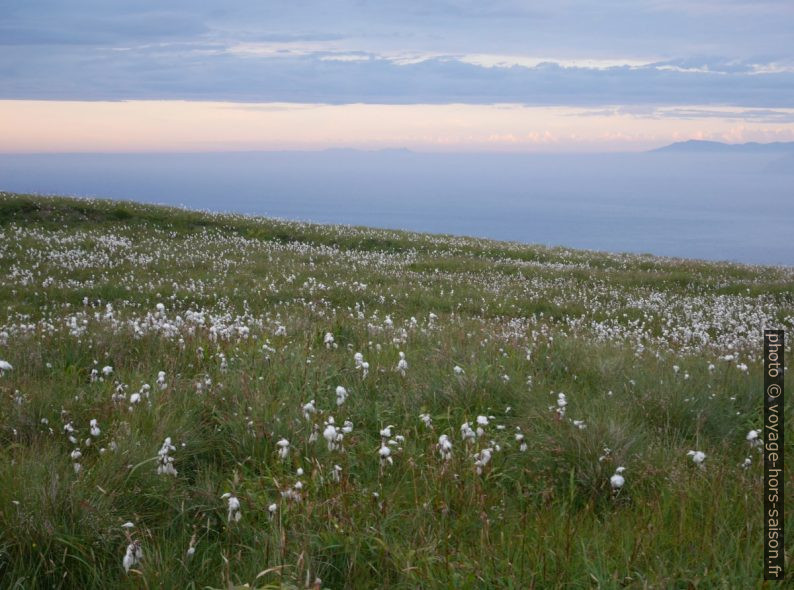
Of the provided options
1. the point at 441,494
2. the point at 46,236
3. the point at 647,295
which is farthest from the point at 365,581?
the point at 46,236

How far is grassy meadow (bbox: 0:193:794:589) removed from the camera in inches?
144

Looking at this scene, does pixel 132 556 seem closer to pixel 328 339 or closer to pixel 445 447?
pixel 445 447

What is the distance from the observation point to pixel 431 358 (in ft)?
24.4

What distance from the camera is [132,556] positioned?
11.3 ft

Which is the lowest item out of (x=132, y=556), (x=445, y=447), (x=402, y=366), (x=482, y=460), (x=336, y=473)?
(x=132, y=556)

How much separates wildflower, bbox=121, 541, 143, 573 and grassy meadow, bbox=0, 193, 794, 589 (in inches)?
0.7

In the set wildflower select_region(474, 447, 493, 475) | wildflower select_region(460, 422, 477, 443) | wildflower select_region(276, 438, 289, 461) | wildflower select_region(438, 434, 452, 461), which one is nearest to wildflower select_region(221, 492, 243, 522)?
wildflower select_region(276, 438, 289, 461)

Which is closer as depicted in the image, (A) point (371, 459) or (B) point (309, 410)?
(A) point (371, 459)

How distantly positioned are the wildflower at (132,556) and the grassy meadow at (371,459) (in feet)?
0.06

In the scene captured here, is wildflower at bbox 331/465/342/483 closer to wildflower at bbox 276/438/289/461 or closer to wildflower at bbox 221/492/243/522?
wildflower at bbox 276/438/289/461

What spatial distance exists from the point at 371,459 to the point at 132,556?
6.57ft

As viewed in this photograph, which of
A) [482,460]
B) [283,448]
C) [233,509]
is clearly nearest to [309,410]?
[283,448]

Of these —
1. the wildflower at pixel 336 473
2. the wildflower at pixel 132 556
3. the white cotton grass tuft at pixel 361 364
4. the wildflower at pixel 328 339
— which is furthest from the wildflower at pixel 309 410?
the wildflower at pixel 328 339

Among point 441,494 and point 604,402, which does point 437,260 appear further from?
point 441,494
